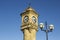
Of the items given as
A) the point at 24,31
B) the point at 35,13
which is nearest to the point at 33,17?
the point at 35,13

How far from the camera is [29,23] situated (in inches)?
1204

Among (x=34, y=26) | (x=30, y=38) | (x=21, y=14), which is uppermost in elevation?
(x=21, y=14)

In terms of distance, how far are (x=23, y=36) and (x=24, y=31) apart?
2.81 feet

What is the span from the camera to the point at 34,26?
3089 cm

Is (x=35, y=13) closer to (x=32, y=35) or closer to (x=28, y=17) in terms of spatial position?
(x=28, y=17)

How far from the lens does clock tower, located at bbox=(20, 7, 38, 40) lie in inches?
1196

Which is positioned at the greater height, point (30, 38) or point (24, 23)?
point (24, 23)

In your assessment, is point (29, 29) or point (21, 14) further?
point (21, 14)

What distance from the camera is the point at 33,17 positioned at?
3181 cm

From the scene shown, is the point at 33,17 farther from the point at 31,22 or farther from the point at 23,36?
the point at 23,36

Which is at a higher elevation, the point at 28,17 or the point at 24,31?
the point at 28,17

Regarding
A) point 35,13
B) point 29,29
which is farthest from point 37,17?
point 29,29

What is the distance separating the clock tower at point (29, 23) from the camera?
3039 centimetres

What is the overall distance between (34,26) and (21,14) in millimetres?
3464
